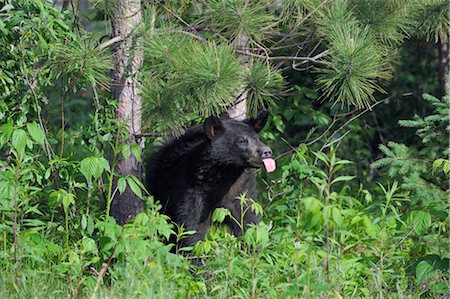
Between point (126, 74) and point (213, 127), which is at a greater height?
point (126, 74)

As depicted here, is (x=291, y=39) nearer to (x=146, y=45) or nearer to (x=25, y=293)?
(x=146, y=45)

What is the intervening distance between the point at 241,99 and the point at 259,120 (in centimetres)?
27

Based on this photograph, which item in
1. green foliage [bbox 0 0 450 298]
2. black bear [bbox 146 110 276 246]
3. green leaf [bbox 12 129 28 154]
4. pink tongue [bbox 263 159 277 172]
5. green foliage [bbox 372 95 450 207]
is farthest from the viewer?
green foliage [bbox 372 95 450 207]

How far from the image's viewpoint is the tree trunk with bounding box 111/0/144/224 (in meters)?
6.45

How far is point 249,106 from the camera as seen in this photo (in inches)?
279

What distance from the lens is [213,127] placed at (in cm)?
686

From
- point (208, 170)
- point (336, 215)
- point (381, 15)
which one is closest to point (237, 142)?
point (208, 170)

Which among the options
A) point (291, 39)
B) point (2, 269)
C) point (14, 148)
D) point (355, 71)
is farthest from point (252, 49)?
point (2, 269)

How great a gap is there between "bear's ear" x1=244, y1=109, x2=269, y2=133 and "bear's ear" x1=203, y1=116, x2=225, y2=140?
0.24 m

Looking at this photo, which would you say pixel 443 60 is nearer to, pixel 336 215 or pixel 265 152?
pixel 265 152

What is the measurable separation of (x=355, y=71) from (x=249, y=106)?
1024 millimetres

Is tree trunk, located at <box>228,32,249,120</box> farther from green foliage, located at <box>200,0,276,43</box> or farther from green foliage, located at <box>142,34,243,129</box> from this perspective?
green foliage, located at <box>142,34,243,129</box>

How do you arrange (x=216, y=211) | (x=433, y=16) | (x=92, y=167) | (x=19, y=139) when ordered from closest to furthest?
1. (x=19, y=139)
2. (x=92, y=167)
3. (x=216, y=211)
4. (x=433, y=16)

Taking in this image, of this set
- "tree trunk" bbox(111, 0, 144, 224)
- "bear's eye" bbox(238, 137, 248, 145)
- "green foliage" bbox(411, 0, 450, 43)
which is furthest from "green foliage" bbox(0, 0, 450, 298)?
"bear's eye" bbox(238, 137, 248, 145)
